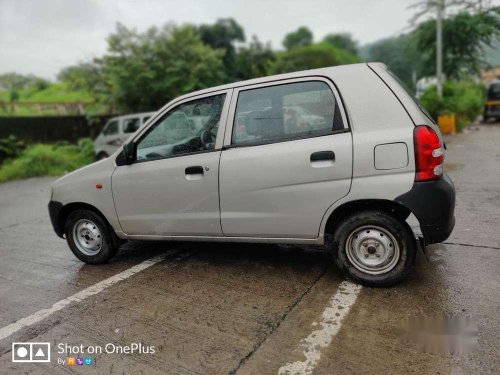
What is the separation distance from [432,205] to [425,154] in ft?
1.33

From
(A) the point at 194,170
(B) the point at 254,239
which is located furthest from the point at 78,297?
(B) the point at 254,239

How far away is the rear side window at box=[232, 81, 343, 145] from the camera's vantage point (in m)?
3.54

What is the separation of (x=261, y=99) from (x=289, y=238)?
1281 mm

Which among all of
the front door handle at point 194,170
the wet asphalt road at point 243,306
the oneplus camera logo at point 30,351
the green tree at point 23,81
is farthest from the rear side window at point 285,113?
the green tree at point 23,81

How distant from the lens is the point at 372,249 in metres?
3.51

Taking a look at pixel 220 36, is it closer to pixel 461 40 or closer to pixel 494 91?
pixel 461 40

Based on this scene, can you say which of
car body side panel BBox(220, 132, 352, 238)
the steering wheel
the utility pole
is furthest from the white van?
the utility pole

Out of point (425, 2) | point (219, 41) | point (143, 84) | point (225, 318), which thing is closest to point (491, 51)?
point (425, 2)

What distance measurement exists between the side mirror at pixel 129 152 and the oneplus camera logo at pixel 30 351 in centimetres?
187

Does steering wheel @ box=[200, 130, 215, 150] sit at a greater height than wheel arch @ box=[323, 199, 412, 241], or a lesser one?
greater

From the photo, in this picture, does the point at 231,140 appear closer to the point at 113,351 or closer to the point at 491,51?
the point at 113,351

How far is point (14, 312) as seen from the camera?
3.69 m

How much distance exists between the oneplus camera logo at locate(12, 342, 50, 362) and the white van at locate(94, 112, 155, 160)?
9.70 meters

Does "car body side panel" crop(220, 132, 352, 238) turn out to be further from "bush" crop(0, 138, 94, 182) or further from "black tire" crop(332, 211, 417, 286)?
"bush" crop(0, 138, 94, 182)
